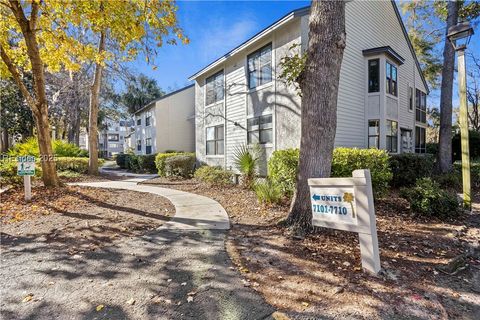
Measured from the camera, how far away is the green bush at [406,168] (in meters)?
9.95

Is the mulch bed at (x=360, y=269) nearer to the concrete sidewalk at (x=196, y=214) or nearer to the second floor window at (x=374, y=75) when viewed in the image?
the concrete sidewalk at (x=196, y=214)

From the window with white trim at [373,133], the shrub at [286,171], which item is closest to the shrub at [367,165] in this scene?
the shrub at [286,171]

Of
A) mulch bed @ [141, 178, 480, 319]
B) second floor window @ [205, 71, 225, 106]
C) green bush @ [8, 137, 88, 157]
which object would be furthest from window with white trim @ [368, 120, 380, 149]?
green bush @ [8, 137, 88, 157]

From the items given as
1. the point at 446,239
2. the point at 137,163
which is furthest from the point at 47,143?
the point at 137,163

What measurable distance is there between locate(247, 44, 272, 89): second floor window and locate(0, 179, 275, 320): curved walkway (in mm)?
8618

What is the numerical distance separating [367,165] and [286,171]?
226 centimetres

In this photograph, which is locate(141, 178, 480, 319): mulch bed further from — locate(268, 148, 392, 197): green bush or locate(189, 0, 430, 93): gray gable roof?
locate(189, 0, 430, 93): gray gable roof

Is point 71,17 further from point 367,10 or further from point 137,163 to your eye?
point 137,163

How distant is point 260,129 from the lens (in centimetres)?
1173

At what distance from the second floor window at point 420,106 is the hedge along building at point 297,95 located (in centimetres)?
92

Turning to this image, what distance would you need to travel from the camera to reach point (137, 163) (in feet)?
65.7

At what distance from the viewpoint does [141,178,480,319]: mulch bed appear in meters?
2.68

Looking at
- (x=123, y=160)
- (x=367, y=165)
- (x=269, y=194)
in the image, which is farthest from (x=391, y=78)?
(x=123, y=160)

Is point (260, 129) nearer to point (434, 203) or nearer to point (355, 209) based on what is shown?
point (434, 203)
